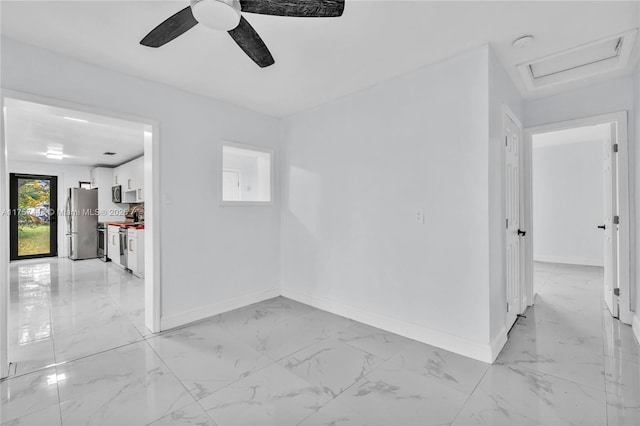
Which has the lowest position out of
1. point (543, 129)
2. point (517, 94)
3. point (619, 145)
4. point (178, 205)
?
point (178, 205)

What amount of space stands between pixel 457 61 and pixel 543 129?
5.37 feet

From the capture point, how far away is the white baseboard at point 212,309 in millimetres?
2998

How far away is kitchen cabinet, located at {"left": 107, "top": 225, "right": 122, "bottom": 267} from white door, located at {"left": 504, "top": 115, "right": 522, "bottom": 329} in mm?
6632

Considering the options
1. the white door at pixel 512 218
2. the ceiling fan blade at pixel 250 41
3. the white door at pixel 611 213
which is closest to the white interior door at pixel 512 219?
the white door at pixel 512 218

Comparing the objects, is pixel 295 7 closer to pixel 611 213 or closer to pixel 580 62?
pixel 580 62

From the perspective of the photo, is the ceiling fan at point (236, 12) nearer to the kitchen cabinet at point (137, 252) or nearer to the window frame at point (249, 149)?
the window frame at point (249, 149)

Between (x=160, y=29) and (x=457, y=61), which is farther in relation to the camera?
(x=457, y=61)

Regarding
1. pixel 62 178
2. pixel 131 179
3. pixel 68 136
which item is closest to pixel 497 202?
pixel 68 136

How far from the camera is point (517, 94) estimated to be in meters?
3.16

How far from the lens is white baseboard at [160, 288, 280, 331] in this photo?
118 inches

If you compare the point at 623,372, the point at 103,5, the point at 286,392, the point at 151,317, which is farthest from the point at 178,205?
the point at 623,372

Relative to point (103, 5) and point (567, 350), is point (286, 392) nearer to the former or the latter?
point (567, 350)

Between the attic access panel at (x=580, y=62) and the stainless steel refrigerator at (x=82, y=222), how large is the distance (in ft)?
28.3

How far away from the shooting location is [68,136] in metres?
4.78
